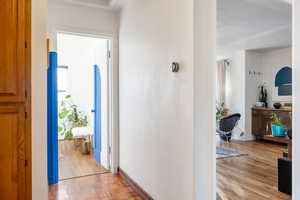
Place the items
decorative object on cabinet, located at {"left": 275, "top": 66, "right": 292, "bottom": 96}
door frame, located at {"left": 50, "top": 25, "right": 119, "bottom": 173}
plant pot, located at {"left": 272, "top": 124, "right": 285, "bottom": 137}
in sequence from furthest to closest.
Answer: decorative object on cabinet, located at {"left": 275, "top": 66, "right": 292, "bottom": 96} < door frame, located at {"left": 50, "top": 25, "right": 119, "bottom": 173} < plant pot, located at {"left": 272, "top": 124, "right": 285, "bottom": 137}

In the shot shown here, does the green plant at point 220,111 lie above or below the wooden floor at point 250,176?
above

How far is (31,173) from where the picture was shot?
1.73m

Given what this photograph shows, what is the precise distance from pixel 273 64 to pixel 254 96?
1011 millimetres

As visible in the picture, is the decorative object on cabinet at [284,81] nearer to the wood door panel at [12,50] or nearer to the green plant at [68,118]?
the green plant at [68,118]

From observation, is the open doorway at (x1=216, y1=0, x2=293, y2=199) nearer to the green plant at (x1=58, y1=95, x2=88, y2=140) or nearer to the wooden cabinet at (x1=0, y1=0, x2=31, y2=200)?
the wooden cabinet at (x1=0, y1=0, x2=31, y2=200)

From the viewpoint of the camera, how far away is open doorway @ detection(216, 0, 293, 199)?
115 inches

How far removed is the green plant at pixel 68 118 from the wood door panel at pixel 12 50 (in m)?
3.86

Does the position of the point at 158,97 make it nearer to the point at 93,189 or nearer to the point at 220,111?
the point at 93,189

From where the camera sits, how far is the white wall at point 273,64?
5.72 metres

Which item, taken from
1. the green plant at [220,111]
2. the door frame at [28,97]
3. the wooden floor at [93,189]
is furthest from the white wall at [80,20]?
the green plant at [220,111]

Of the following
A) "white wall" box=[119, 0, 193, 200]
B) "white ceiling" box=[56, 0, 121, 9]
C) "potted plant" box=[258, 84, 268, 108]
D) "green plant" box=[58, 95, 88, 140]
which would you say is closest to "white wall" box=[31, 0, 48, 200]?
"white wall" box=[119, 0, 193, 200]

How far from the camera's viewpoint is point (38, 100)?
→ 186 centimetres

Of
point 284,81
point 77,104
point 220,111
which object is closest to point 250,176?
point 220,111

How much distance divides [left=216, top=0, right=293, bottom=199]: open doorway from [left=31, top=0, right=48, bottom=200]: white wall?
204 centimetres
